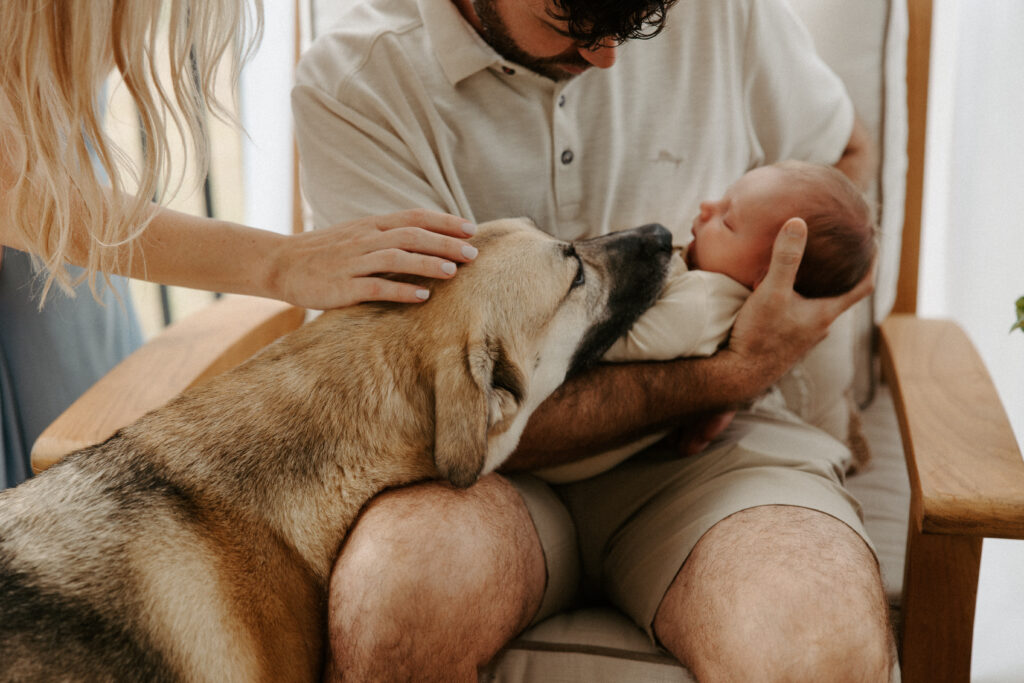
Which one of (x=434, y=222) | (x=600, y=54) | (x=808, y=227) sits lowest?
(x=808, y=227)

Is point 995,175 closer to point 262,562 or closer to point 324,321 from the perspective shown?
point 324,321

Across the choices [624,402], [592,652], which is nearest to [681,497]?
[624,402]

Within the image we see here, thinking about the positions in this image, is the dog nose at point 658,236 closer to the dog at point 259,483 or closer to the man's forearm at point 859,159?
the dog at point 259,483

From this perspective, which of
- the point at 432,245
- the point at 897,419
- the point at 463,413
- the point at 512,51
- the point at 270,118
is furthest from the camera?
the point at 270,118

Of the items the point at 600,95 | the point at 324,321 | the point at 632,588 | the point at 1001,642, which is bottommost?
the point at 1001,642

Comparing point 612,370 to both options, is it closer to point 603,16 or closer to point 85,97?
point 603,16

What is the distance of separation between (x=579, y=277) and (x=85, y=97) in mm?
680

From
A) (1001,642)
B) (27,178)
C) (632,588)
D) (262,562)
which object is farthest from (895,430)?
(27,178)

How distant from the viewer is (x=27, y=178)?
3.68 ft

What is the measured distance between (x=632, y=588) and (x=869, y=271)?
0.67m

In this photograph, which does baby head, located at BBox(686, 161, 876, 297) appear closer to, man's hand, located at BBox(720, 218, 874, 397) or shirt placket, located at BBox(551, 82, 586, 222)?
man's hand, located at BBox(720, 218, 874, 397)

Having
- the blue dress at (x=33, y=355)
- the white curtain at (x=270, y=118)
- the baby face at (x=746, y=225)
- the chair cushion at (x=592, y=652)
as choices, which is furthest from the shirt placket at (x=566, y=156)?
the white curtain at (x=270, y=118)

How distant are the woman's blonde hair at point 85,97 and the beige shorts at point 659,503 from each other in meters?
0.70

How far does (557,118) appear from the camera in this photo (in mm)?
1458
